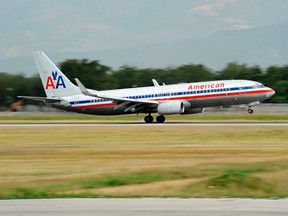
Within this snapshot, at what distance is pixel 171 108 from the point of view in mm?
61906

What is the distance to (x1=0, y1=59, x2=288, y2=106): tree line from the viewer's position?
143 metres

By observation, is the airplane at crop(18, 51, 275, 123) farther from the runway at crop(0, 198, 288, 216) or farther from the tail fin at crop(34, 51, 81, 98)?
the runway at crop(0, 198, 288, 216)

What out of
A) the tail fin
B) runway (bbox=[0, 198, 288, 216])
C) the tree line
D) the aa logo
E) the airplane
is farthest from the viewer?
the tree line

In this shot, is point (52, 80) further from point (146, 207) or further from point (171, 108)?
point (146, 207)

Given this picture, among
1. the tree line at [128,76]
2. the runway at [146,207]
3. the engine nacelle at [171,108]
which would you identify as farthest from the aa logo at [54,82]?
the tree line at [128,76]

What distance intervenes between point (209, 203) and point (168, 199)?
1403 mm

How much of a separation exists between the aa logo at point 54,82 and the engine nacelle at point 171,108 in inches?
434

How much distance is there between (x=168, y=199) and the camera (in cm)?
1808

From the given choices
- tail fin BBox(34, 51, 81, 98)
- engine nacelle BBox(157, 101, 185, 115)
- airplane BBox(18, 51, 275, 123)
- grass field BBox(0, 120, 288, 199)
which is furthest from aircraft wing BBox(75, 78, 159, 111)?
grass field BBox(0, 120, 288, 199)

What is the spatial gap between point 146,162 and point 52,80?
133ft

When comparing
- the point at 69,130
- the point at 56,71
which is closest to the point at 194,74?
the point at 56,71

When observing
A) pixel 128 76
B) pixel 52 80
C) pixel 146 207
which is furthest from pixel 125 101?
pixel 128 76

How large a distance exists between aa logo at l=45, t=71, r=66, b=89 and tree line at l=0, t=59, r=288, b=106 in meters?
59.3

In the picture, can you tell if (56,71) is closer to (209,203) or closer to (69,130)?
(69,130)
